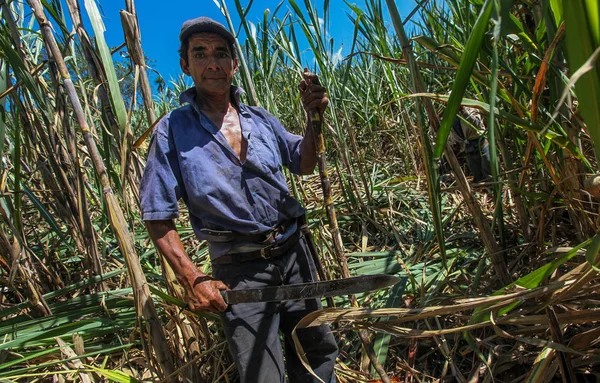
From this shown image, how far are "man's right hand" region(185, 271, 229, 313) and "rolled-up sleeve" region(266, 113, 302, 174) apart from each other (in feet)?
2.06

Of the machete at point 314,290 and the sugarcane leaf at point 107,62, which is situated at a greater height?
the sugarcane leaf at point 107,62

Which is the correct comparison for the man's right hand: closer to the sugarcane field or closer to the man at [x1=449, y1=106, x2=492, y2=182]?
the sugarcane field

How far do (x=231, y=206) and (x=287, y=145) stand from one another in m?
0.44

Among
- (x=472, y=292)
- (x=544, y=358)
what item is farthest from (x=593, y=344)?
(x=472, y=292)

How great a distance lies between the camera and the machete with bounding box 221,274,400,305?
41.0 inches

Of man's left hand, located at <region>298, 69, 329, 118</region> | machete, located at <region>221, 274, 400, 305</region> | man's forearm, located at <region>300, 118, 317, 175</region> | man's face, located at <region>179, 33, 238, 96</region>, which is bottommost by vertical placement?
machete, located at <region>221, 274, 400, 305</region>

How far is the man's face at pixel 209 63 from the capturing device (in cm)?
152

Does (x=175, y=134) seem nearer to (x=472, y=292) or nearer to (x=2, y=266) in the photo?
(x=2, y=266)

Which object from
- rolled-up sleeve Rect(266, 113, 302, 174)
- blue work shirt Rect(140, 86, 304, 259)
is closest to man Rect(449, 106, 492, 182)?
rolled-up sleeve Rect(266, 113, 302, 174)

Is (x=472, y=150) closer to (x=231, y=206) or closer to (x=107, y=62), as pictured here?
(x=231, y=206)

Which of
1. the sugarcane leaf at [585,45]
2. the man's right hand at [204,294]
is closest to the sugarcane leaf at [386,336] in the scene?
the man's right hand at [204,294]

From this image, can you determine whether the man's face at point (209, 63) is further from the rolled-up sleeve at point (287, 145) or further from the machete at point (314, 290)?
the machete at point (314, 290)

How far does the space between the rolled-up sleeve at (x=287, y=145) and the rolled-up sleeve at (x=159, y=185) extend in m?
0.46

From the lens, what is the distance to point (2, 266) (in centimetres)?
180
